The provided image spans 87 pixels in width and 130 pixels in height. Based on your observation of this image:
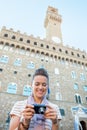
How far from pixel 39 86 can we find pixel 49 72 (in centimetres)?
1701

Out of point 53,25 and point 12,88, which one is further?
point 53,25

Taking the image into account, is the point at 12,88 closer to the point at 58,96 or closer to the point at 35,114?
the point at 58,96

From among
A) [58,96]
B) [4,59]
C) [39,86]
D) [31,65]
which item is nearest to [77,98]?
[58,96]

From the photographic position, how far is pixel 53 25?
27562 mm

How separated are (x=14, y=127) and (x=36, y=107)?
1.50 feet

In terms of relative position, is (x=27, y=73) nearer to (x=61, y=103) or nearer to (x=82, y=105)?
(x=61, y=103)

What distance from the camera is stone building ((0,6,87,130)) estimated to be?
51.1 ft

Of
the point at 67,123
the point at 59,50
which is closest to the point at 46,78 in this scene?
the point at 67,123

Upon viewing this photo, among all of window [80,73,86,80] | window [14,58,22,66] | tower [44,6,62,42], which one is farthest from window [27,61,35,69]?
window [80,73,86,80]

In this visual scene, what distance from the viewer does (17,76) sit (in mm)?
17109

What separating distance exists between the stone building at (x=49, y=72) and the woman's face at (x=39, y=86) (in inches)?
490

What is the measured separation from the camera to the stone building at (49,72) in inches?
613

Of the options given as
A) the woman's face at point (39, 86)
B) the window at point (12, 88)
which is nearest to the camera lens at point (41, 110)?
the woman's face at point (39, 86)

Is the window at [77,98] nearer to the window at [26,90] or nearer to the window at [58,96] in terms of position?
the window at [58,96]
